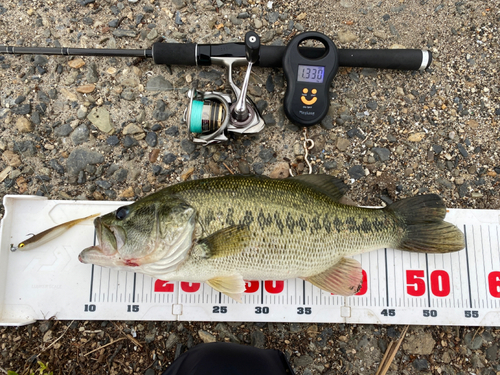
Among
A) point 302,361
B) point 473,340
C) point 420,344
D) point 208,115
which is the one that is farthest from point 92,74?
point 473,340

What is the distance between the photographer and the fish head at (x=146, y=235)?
6.94ft

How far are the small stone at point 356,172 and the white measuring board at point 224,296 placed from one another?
0.69 meters

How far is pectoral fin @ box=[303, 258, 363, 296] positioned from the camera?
8.04ft

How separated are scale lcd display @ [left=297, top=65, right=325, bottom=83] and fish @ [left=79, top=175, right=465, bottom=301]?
934 millimetres

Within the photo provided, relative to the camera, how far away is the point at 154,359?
2.67 metres

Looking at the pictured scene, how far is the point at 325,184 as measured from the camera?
2527 mm

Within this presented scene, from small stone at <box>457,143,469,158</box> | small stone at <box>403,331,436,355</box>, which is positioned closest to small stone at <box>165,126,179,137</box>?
small stone at <box>457,143,469,158</box>

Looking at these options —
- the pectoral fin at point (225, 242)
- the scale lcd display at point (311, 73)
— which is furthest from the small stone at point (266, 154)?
the pectoral fin at point (225, 242)

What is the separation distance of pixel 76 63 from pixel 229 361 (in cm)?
297

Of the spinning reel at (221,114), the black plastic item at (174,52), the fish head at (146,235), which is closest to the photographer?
the fish head at (146,235)

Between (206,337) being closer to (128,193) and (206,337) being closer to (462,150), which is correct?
(128,193)

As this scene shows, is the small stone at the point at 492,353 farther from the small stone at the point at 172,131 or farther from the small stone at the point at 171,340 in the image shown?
the small stone at the point at 172,131

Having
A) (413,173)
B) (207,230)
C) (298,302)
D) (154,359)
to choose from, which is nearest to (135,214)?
(207,230)

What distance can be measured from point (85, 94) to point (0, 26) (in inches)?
43.0
